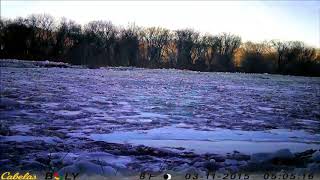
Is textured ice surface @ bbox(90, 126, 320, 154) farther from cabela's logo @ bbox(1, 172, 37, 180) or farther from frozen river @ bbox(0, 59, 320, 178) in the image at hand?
cabela's logo @ bbox(1, 172, 37, 180)

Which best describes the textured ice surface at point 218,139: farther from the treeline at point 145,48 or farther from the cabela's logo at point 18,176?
the treeline at point 145,48

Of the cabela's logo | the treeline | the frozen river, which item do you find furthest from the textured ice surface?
the treeline

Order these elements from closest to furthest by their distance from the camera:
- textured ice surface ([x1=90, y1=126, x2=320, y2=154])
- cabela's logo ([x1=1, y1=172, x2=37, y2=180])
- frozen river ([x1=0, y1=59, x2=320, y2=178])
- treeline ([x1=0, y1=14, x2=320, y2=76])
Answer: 1. cabela's logo ([x1=1, y1=172, x2=37, y2=180])
2. frozen river ([x1=0, y1=59, x2=320, y2=178])
3. textured ice surface ([x1=90, y1=126, x2=320, y2=154])
4. treeline ([x1=0, y1=14, x2=320, y2=76])

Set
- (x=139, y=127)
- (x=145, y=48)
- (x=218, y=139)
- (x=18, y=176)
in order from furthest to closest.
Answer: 1. (x=145, y=48)
2. (x=139, y=127)
3. (x=218, y=139)
4. (x=18, y=176)

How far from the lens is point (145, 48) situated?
64.4 m

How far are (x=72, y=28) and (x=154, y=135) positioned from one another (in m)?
47.1

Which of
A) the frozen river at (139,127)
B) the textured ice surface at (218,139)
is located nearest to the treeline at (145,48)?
the frozen river at (139,127)

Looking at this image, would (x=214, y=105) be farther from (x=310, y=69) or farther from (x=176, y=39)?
(x=176, y=39)

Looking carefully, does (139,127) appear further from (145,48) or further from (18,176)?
(145,48)

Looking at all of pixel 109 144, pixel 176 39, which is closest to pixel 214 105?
pixel 109 144

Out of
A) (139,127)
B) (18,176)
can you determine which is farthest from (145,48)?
(18,176)

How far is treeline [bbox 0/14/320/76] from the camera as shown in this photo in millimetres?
44622

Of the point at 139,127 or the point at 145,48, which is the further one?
the point at 145,48

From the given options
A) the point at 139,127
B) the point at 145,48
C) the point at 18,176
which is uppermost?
the point at 145,48
